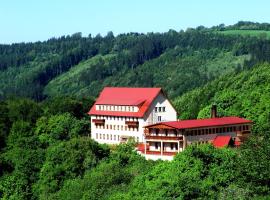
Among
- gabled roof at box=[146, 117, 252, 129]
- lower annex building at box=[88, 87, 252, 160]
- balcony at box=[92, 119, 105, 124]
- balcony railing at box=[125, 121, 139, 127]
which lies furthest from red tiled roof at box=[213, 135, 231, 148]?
balcony at box=[92, 119, 105, 124]

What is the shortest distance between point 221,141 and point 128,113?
19.1 m

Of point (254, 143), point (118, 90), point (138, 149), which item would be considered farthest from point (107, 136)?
point (254, 143)

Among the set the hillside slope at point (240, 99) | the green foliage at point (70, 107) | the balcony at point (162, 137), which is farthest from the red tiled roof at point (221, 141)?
the green foliage at point (70, 107)

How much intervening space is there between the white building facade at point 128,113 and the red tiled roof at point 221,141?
13.9 meters

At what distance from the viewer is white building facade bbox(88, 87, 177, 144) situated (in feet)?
312

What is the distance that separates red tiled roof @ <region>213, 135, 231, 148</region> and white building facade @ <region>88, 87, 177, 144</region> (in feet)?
45.4

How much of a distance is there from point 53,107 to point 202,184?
5528cm

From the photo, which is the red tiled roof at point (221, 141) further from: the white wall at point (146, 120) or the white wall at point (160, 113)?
the white wall at point (160, 113)

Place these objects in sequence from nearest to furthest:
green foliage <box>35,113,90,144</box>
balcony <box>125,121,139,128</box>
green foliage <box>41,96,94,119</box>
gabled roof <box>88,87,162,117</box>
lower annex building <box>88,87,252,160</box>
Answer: lower annex building <box>88,87,252,160</box>
balcony <box>125,121,139,128</box>
gabled roof <box>88,87,162,117</box>
green foliage <box>35,113,90,144</box>
green foliage <box>41,96,94,119</box>

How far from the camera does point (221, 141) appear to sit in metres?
81.8

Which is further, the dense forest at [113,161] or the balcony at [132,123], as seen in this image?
the balcony at [132,123]

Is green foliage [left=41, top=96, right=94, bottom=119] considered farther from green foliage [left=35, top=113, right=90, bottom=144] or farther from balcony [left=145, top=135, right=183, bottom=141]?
balcony [left=145, top=135, right=183, bottom=141]

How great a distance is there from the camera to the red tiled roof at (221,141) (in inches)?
3174

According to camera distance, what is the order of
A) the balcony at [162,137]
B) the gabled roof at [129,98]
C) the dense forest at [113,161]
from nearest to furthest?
the dense forest at [113,161]
the balcony at [162,137]
the gabled roof at [129,98]
